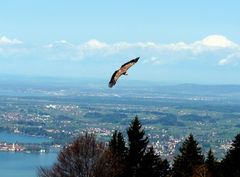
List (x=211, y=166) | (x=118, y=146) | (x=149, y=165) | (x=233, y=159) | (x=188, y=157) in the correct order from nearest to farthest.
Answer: (x=149, y=165) → (x=118, y=146) → (x=188, y=157) → (x=233, y=159) → (x=211, y=166)

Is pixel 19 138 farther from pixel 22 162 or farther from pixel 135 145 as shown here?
pixel 135 145

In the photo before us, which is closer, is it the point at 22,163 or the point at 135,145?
the point at 135,145

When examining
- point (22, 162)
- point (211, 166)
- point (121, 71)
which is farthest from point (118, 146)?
point (22, 162)

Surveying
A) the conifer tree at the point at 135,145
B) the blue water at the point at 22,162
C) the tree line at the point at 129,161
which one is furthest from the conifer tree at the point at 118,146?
the blue water at the point at 22,162

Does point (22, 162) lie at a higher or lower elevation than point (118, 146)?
lower

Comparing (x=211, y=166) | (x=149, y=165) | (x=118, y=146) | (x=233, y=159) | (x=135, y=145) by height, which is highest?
(x=135, y=145)

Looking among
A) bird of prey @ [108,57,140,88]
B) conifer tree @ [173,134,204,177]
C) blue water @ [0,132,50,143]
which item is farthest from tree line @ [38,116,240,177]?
blue water @ [0,132,50,143]

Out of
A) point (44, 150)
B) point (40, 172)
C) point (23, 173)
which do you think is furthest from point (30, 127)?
point (40, 172)

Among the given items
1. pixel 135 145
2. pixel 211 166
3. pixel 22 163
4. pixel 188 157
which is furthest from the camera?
pixel 22 163

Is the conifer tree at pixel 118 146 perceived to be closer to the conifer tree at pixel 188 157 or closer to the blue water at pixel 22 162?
the conifer tree at pixel 188 157
